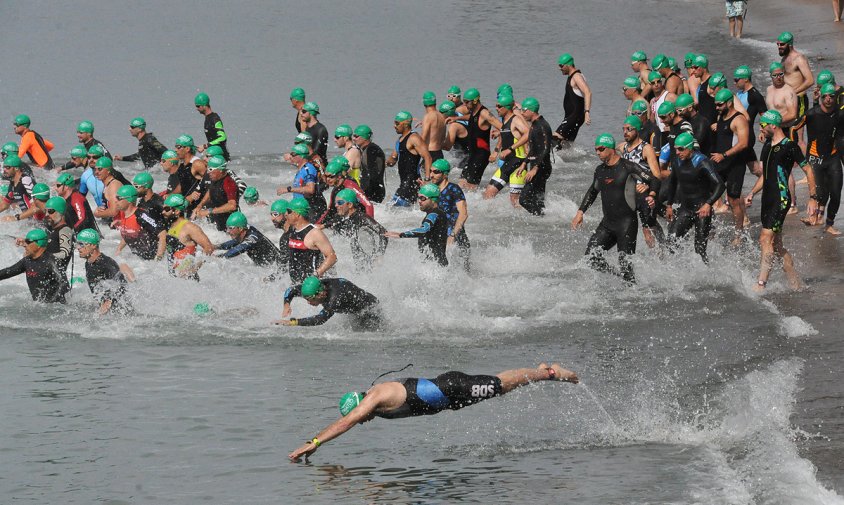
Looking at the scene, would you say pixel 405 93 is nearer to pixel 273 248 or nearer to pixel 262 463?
pixel 273 248

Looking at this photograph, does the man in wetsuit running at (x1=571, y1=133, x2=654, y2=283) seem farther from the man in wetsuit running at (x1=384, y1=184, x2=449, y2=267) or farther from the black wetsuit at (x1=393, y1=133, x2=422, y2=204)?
the black wetsuit at (x1=393, y1=133, x2=422, y2=204)

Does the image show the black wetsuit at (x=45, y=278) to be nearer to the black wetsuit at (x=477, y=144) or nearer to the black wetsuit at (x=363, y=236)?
the black wetsuit at (x=363, y=236)

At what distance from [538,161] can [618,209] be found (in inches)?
147

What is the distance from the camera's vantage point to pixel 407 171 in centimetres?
1664

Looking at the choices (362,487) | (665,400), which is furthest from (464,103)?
(362,487)

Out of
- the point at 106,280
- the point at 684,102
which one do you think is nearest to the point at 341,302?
the point at 106,280

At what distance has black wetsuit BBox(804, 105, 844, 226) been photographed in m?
14.0

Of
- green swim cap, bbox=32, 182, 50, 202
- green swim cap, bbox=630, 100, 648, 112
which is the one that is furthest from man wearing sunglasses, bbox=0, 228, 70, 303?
green swim cap, bbox=630, 100, 648, 112

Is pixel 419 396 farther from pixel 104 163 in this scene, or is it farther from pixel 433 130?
pixel 433 130

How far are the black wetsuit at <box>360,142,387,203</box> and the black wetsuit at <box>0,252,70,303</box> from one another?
4406 millimetres

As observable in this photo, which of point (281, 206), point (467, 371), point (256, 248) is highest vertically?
point (281, 206)

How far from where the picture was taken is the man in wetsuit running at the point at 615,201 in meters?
12.6

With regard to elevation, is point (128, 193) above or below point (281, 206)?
below

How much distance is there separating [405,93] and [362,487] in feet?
67.8
